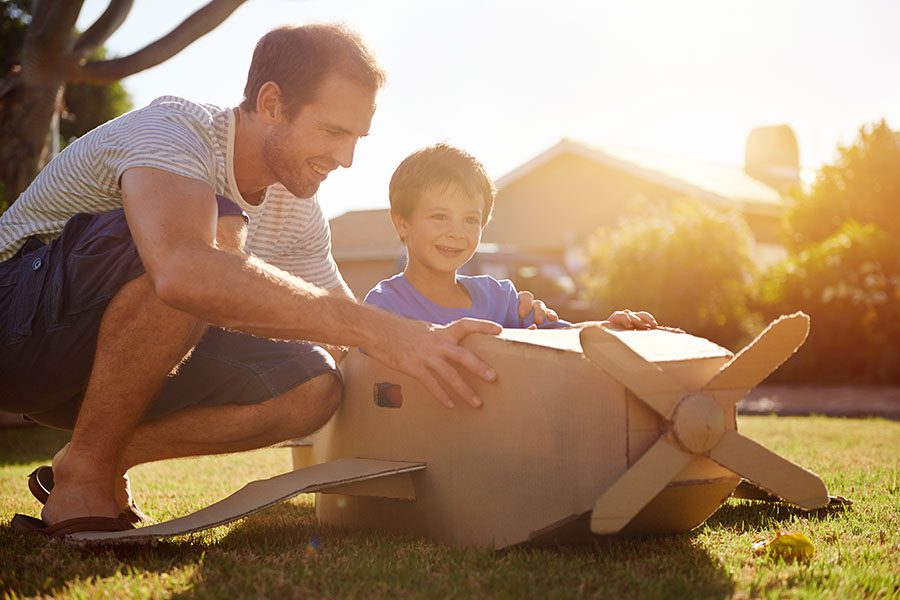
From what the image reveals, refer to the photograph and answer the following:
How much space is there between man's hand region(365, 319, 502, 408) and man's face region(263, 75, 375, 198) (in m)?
0.78

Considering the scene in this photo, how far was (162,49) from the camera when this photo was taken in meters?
7.20

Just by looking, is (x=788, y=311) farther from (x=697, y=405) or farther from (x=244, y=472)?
(x=697, y=405)

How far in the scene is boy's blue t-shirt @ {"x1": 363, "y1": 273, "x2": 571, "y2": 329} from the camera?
316cm

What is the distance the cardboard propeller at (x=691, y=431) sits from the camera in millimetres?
1910

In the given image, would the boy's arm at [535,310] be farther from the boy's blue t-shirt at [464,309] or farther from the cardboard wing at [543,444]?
the cardboard wing at [543,444]

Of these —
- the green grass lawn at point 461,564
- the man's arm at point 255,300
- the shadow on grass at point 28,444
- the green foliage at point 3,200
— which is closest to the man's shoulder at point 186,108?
the man's arm at point 255,300

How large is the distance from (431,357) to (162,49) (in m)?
5.95

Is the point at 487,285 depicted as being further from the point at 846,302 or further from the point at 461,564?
the point at 846,302

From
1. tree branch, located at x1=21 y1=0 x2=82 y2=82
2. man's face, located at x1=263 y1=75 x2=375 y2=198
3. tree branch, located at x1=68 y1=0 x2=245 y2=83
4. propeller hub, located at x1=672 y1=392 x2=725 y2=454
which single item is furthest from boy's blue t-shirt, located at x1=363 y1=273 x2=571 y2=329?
tree branch, located at x1=21 y1=0 x2=82 y2=82

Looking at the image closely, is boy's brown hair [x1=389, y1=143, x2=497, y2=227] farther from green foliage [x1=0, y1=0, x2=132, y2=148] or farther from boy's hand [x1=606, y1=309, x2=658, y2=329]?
green foliage [x1=0, y1=0, x2=132, y2=148]

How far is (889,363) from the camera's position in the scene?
383 inches

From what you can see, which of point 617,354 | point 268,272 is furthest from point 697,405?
point 268,272

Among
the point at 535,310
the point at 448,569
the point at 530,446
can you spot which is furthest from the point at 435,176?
the point at 448,569

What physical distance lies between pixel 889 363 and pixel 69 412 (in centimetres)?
920
